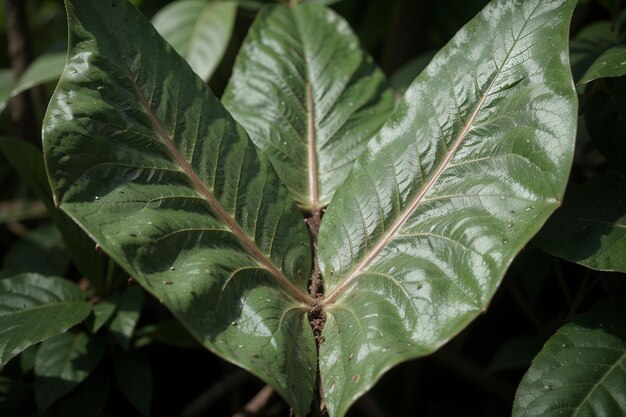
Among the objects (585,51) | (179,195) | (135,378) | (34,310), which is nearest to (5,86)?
(34,310)

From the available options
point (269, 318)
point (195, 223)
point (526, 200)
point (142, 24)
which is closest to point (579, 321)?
point (526, 200)

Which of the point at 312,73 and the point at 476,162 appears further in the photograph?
the point at 312,73

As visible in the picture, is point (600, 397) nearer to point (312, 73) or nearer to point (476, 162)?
point (476, 162)

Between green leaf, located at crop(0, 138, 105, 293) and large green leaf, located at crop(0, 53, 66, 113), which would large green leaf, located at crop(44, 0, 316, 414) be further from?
large green leaf, located at crop(0, 53, 66, 113)

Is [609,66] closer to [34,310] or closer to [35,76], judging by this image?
[34,310]

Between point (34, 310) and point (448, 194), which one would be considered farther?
point (34, 310)

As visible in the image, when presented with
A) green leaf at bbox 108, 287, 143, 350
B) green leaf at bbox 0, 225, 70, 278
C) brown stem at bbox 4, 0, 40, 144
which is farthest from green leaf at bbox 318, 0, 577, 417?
brown stem at bbox 4, 0, 40, 144
